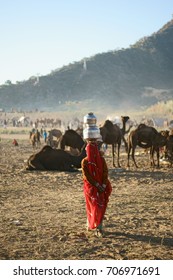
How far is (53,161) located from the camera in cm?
1546

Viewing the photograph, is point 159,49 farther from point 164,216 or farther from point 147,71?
point 164,216

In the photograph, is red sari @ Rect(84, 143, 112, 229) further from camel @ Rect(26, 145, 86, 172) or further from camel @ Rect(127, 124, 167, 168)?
camel @ Rect(127, 124, 167, 168)

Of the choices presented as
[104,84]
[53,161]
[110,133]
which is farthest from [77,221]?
[104,84]

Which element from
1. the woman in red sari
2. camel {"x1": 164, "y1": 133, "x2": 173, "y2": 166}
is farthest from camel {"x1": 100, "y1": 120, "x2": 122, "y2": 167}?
→ the woman in red sari

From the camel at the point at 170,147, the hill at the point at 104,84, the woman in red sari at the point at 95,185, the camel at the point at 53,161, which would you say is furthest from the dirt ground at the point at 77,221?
the hill at the point at 104,84

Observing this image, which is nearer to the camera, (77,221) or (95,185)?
(95,185)

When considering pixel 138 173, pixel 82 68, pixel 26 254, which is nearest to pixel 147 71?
pixel 82 68

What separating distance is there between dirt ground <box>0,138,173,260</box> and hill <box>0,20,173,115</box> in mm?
92940

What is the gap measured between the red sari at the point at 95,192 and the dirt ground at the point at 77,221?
1.07ft

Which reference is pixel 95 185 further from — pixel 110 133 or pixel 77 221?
pixel 110 133

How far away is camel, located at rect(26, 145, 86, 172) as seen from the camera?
15438 mm

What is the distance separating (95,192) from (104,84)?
122218mm

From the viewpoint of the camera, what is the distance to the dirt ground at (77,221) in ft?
20.8

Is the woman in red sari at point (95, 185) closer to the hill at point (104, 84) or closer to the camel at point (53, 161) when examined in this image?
the camel at point (53, 161)
